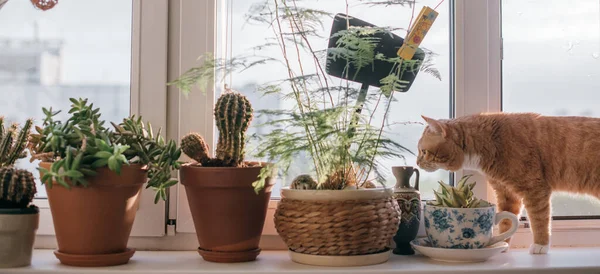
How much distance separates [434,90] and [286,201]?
1.80ft

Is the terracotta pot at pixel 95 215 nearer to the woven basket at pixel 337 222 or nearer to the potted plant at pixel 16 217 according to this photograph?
the potted plant at pixel 16 217

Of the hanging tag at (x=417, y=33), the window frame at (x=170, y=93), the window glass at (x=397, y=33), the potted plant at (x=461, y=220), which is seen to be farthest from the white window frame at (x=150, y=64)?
the potted plant at (x=461, y=220)

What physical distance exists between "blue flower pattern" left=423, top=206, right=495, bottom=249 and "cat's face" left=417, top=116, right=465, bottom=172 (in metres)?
0.15

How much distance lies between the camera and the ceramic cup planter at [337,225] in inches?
49.8

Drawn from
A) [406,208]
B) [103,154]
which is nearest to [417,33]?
[406,208]

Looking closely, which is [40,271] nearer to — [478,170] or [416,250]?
[416,250]

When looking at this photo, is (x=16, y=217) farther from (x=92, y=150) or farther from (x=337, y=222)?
(x=337, y=222)

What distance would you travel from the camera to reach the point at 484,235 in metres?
1.35

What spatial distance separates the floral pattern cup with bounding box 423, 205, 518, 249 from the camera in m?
1.34

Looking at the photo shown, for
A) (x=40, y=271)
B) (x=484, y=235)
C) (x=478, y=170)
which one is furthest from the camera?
(x=478, y=170)

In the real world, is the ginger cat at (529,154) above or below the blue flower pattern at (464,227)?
above

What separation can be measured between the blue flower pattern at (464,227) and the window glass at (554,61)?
403mm

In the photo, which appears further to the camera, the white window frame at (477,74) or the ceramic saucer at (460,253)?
the white window frame at (477,74)

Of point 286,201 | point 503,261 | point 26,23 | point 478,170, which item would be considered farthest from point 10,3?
point 503,261
